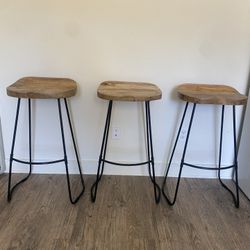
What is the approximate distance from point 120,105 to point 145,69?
352 mm

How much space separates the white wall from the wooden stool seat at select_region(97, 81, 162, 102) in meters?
0.15

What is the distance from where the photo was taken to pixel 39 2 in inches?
78.3

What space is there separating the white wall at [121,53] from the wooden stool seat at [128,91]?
0.50 ft

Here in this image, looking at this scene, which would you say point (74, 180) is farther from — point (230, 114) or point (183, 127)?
point (230, 114)

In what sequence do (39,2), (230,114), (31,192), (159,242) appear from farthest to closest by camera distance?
(230,114), (31,192), (39,2), (159,242)

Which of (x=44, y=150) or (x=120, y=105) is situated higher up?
(x=120, y=105)

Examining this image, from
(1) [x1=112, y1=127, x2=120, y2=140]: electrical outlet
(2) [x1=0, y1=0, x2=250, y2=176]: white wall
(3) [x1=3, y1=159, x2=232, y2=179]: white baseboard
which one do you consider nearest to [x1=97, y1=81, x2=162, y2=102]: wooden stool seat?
(2) [x1=0, y1=0, x2=250, y2=176]: white wall

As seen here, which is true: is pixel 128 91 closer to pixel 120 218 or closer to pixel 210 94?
pixel 210 94

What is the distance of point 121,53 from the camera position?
2107mm

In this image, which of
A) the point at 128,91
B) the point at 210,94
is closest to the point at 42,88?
the point at 128,91

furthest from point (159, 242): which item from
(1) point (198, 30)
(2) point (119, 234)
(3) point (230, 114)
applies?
(1) point (198, 30)

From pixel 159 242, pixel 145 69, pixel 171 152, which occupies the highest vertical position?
pixel 145 69

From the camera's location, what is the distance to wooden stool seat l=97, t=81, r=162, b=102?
173cm

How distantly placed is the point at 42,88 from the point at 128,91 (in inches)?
22.3
